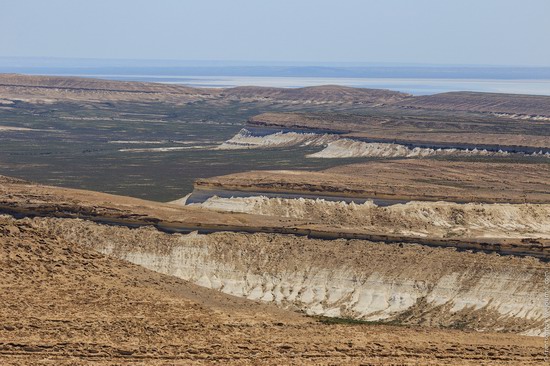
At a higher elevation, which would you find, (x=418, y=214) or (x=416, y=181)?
(x=418, y=214)

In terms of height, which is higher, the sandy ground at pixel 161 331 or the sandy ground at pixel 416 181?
the sandy ground at pixel 161 331

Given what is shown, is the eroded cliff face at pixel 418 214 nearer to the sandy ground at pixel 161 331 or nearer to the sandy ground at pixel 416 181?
the sandy ground at pixel 416 181

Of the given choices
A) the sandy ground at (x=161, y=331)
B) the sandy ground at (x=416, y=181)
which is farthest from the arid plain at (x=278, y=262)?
the sandy ground at (x=416, y=181)

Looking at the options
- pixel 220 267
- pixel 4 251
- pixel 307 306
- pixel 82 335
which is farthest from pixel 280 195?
pixel 82 335

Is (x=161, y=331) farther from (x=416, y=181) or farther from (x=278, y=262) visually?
(x=416, y=181)

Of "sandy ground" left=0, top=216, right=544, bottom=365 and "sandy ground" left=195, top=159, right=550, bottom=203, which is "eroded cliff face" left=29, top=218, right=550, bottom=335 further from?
"sandy ground" left=195, top=159, right=550, bottom=203

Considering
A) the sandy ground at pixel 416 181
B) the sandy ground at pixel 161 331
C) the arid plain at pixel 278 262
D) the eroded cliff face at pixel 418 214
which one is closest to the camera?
the sandy ground at pixel 161 331

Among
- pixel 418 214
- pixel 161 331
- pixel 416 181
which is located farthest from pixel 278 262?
pixel 416 181

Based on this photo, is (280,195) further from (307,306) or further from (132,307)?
(132,307)

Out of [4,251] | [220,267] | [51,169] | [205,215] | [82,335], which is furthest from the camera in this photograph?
[51,169]
